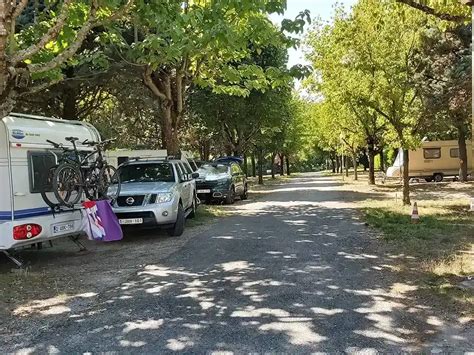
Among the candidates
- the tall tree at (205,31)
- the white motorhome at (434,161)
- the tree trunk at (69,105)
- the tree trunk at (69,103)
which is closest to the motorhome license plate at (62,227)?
the tall tree at (205,31)

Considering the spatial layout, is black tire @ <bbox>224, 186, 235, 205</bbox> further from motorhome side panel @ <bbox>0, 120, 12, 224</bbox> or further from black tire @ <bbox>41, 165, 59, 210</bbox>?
motorhome side panel @ <bbox>0, 120, 12, 224</bbox>

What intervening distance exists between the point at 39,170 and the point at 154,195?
3.08 m

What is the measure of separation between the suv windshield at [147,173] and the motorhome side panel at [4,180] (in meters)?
4.31

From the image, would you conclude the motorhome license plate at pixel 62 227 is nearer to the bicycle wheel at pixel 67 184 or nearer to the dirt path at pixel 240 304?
the bicycle wheel at pixel 67 184

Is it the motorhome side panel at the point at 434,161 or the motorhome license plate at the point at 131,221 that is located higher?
the motorhome side panel at the point at 434,161

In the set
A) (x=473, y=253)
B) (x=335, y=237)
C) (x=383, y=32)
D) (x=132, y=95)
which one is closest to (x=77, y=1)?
(x=335, y=237)

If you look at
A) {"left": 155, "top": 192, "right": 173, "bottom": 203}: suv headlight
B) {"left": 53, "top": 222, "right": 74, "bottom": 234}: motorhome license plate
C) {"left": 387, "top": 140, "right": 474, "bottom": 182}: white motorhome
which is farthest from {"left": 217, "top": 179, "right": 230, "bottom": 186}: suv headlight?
{"left": 387, "top": 140, "right": 474, "bottom": 182}: white motorhome

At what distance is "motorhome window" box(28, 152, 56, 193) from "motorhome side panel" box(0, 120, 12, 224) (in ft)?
1.57

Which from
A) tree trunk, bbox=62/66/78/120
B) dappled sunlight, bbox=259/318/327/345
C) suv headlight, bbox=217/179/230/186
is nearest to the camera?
dappled sunlight, bbox=259/318/327/345

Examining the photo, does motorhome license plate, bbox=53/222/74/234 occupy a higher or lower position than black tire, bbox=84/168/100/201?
lower

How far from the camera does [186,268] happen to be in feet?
26.9

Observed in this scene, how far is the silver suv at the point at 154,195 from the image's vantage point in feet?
36.7

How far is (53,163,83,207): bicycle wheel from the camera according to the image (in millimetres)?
8766

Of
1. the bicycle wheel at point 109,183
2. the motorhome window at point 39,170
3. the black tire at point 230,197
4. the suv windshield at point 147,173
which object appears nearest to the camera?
the motorhome window at point 39,170
